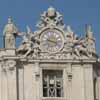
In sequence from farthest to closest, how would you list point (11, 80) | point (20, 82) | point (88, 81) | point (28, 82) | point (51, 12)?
point (51, 12) → point (88, 81) → point (28, 82) → point (20, 82) → point (11, 80)

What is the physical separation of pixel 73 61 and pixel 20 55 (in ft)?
9.42

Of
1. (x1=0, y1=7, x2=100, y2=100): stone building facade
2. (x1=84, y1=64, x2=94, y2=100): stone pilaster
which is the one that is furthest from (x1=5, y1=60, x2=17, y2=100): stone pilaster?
(x1=84, y1=64, x2=94, y2=100): stone pilaster

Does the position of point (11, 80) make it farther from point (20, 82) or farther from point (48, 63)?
point (48, 63)

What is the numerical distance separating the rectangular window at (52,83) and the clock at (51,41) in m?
1.22

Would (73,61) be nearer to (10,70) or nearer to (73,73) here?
(73,73)

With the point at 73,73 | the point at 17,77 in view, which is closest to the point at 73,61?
the point at 73,73

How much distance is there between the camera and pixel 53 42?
40688 millimetres

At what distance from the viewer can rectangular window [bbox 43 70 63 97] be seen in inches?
1588

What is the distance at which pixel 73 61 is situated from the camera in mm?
40375

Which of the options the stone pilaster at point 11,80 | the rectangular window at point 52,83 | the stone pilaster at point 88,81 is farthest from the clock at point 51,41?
the stone pilaster at point 11,80

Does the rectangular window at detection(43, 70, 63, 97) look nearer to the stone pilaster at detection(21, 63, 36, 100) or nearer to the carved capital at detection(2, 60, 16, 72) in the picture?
the stone pilaster at detection(21, 63, 36, 100)

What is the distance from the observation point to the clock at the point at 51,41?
133 ft

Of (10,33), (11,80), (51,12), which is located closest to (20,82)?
(11,80)

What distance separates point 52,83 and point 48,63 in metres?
1.13
